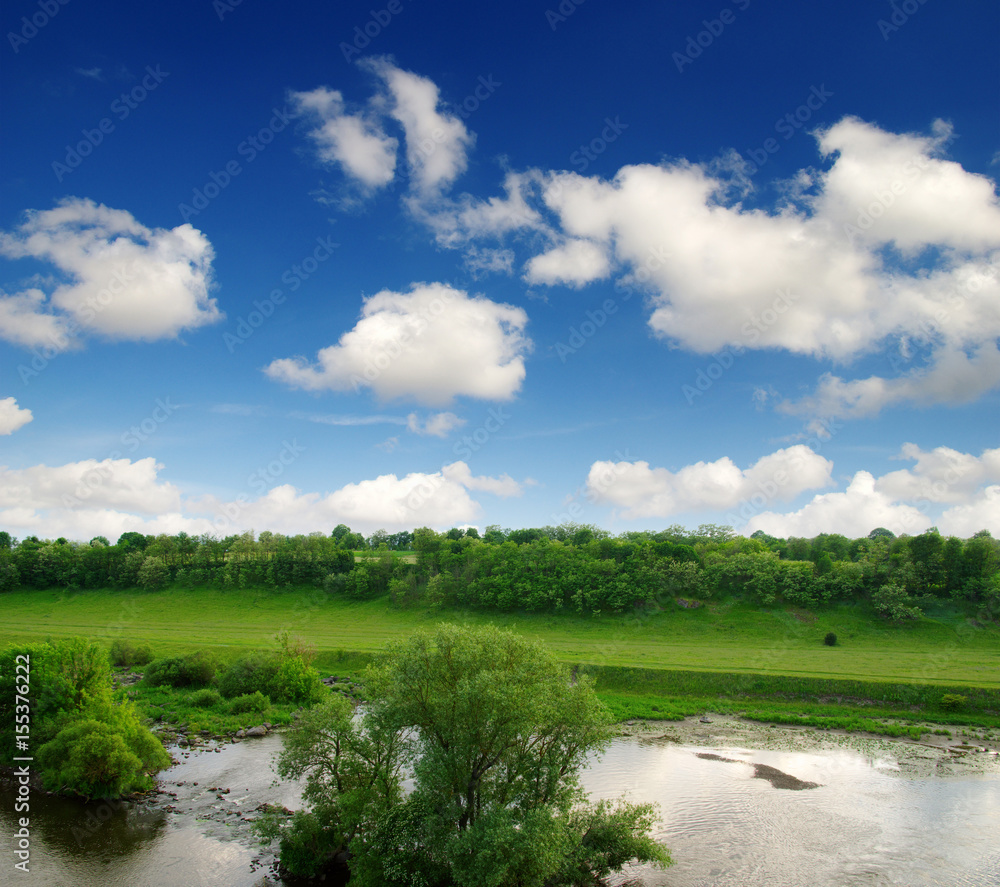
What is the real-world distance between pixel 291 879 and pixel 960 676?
66.2 metres

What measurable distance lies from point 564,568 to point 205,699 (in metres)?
64.2

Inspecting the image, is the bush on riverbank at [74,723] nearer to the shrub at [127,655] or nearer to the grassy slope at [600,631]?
the grassy slope at [600,631]

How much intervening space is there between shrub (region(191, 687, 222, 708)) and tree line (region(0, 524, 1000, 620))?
53387mm

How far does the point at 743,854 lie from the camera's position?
28.9m

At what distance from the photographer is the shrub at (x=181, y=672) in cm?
6194

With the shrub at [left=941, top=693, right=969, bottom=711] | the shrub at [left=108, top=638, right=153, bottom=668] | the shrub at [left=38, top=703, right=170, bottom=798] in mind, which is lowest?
the shrub at [left=108, top=638, right=153, bottom=668]

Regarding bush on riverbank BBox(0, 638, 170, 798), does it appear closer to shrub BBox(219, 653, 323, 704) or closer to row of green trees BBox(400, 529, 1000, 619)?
shrub BBox(219, 653, 323, 704)

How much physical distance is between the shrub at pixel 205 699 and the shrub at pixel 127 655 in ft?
82.2

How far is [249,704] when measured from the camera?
54.0 meters

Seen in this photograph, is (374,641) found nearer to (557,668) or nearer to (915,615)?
(557,668)

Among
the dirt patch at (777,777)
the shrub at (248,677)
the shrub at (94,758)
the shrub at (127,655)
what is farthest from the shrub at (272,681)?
the dirt patch at (777,777)

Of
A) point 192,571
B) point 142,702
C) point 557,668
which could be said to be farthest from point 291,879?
point 192,571

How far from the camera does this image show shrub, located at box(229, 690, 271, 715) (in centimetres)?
5369

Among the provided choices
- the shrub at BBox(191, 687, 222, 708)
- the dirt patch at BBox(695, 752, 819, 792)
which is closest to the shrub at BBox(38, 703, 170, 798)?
the shrub at BBox(191, 687, 222, 708)
